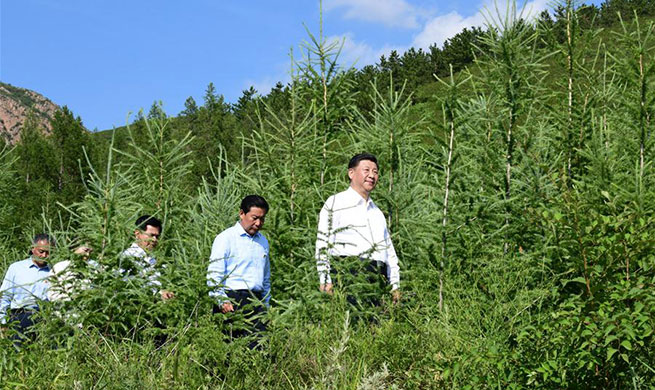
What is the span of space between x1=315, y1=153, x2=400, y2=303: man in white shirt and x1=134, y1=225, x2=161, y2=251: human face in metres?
1.30

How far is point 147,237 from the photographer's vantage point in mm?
4781

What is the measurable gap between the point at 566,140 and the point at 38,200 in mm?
21557

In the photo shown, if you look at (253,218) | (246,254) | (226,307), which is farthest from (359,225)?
(226,307)

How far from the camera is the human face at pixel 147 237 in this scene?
178 inches

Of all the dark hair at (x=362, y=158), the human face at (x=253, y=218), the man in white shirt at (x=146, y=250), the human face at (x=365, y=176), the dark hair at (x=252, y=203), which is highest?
the dark hair at (x=362, y=158)

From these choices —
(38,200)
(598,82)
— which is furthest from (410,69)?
(598,82)

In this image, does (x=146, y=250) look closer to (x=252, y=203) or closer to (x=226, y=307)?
(x=226, y=307)

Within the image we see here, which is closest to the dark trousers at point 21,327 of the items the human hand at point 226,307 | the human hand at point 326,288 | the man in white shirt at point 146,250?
the man in white shirt at point 146,250

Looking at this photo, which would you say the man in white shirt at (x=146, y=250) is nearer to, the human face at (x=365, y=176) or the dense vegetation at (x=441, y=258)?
the dense vegetation at (x=441, y=258)

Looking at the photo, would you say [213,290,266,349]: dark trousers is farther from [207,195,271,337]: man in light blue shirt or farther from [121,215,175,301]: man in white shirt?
[121,215,175,301]: man in white shirt

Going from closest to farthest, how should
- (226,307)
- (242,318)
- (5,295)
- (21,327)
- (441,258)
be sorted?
(242,318) < (226,307) < (5,295) < (441,258) < (21,327)

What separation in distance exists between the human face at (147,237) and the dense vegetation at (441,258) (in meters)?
0.16

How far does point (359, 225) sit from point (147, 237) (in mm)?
1713

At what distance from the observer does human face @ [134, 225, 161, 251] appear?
4520 mm
